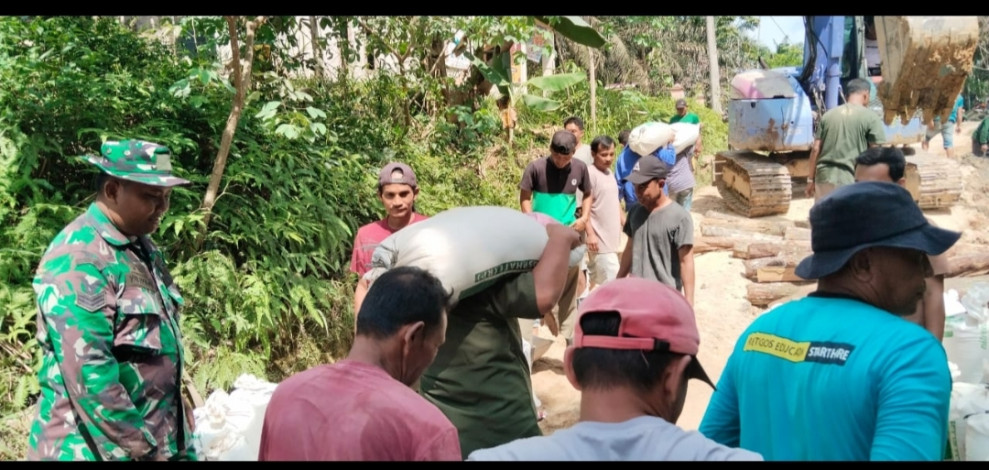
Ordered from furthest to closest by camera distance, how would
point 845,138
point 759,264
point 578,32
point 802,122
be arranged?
1. point 802,122
2. point 759,264
3. point 845,138
4. point 578,32

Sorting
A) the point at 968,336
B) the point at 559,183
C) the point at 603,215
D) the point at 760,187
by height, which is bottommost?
the point at 760,187

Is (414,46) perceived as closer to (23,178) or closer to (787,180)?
(23,178)

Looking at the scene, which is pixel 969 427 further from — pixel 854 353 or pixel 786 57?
pixel 786 57

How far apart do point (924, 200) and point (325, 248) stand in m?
8.87

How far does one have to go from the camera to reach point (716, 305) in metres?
8.27

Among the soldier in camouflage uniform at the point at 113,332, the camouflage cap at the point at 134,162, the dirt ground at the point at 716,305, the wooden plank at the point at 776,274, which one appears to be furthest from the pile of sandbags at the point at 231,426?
the wooden plank at the point at 776,274

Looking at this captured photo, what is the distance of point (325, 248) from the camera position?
20.8 feet

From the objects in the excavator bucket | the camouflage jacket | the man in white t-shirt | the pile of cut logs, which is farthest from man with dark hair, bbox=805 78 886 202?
the camouflage jacket

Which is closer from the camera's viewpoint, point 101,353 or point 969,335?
point 101,353

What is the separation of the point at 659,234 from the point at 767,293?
13.0ft

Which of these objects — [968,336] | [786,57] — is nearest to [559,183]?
[968,336]
